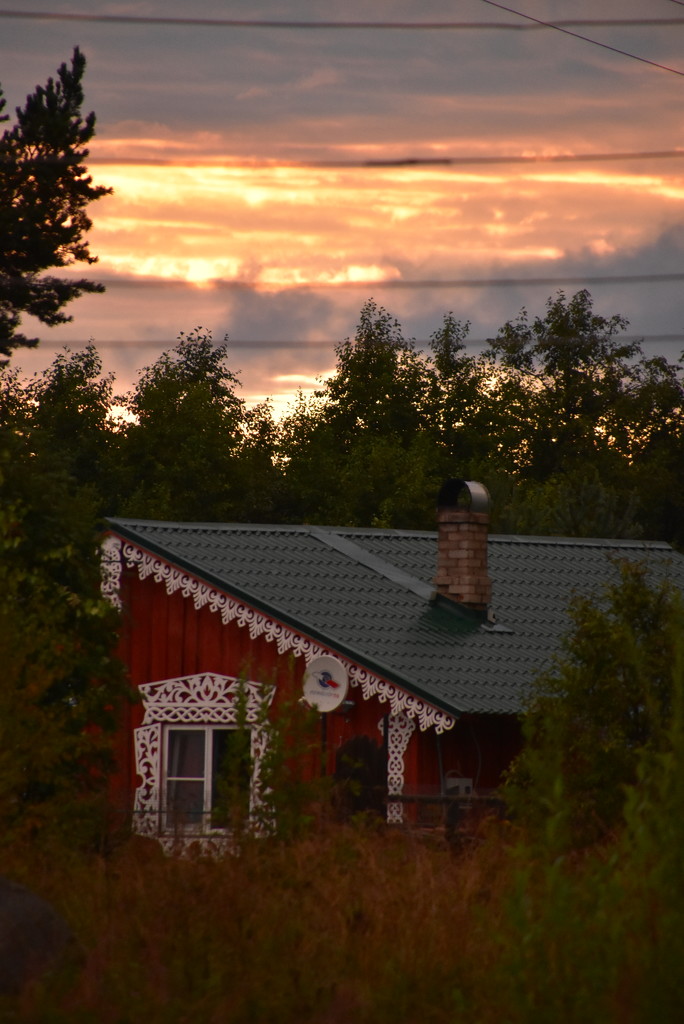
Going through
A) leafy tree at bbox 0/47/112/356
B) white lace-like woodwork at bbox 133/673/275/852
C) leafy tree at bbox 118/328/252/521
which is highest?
leafy tree at bbox 118/328/252/521

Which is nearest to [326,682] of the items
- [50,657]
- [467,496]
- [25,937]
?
[467,496]

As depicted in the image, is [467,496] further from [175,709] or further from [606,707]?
[606,707]

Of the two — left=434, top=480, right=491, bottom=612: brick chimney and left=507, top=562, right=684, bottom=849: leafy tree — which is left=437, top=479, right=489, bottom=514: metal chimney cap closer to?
left=434, top=480, right=491, bottom=612: brick chimney

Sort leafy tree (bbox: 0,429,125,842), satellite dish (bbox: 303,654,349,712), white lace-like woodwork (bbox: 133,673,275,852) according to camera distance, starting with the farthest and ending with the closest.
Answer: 1. white lace-like woodwork (bbox: 133,673,275,852)
2. satellite dish (bbox: 303,654,349,712)
3. leafy tree (bbox: 0,429,125,842)

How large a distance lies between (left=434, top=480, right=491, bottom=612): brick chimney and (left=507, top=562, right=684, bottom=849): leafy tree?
7.41 metres

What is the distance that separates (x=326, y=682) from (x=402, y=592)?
3.48 m

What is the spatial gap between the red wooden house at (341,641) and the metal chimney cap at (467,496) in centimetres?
3

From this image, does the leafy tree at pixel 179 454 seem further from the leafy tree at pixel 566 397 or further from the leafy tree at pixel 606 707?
the leafy tree at pixel 606 707

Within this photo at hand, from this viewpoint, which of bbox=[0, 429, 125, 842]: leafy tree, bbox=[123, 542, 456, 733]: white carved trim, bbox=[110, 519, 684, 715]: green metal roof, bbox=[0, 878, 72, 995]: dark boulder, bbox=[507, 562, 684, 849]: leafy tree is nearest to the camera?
bbox=[0, 878, 72, 995]: dark boulder

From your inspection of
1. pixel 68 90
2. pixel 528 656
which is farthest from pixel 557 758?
pixel 68 90

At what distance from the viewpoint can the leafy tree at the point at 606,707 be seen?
42.1 feet

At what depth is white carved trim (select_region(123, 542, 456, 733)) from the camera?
61.0ft

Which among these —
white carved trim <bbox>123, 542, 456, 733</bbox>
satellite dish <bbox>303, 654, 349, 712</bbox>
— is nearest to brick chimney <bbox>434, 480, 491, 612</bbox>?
white carved trim <bbox>123, 542, 456, 733</bbox>

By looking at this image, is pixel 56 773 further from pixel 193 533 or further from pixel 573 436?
pixel 573 436
